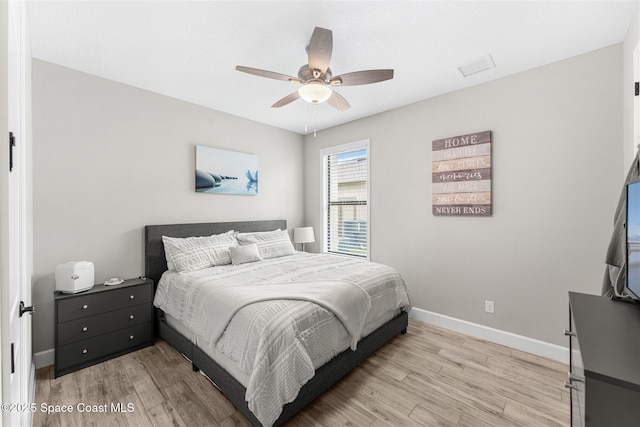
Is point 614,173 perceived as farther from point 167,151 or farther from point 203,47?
point 167,151

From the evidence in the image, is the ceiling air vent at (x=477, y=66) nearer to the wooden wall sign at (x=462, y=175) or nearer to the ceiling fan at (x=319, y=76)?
the wooden wall sign at (x=462, y=175)

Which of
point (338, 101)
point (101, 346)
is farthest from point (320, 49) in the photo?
point (101, 346)

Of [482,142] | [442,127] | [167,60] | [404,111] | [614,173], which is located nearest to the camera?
[614,173]

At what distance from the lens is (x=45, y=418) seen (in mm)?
1748

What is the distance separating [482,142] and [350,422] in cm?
280

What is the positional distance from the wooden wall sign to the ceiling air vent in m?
0.61

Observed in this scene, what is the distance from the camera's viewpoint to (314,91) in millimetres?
2100

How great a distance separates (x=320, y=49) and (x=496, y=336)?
3.12 m

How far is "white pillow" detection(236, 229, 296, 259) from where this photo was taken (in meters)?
3.44

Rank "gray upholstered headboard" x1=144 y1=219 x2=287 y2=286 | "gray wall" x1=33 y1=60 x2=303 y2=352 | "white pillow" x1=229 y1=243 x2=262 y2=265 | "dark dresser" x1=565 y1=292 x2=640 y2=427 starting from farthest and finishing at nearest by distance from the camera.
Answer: "white pillow" x1=229 y1=243 x2=262 y2=265 → "gray upholstered headboard" x1=144 y1=219 x2=287 y2=286 → "gray wall" x1=33 y1=60 x2=303 y2=352 → "dark dresser" x1=565 y1=292 x2=640 y2=427

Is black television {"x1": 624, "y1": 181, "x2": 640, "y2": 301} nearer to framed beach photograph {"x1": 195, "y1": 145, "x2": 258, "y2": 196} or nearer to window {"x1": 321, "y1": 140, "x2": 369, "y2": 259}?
window {"x1": 321, "y1": 140, "x2": 369, "y2": 259}

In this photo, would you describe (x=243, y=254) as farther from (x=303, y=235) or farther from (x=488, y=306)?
Result: (x=488, y=306)

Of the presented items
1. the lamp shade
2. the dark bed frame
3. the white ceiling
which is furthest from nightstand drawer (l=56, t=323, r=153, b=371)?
the white ceiling

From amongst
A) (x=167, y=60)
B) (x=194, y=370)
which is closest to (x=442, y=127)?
(x=167, y=60)
